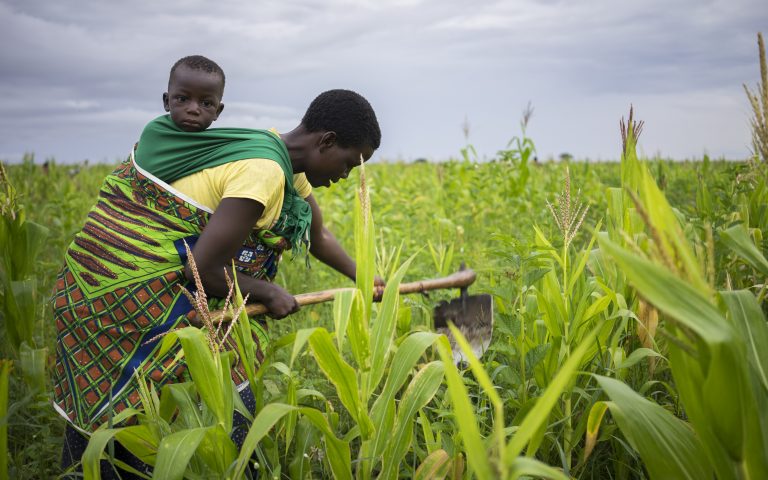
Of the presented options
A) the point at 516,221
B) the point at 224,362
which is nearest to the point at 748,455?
the point at 224,362

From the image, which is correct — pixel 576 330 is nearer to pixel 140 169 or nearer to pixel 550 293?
pixel 550 293

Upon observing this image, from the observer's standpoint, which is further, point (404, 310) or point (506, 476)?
point (404, 310)

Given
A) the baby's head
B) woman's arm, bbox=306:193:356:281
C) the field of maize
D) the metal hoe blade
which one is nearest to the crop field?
the field of maize

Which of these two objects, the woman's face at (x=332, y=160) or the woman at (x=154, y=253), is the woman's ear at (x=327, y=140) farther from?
the woman at (x=154, y=253)

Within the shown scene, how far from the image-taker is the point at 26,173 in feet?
A: 25.5

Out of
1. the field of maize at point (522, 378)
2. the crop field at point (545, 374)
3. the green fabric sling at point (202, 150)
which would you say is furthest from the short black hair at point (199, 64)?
the field of maize at point (522, 378)

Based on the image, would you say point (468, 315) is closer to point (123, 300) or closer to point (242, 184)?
point (242, 184)

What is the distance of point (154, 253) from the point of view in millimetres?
1859

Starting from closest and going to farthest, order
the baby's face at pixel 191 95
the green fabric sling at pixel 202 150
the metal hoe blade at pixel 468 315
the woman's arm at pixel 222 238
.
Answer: the woman's arm at pixel 222 238, the green fabric sling at pixel 202 150, the baby's face at pixel 191 95, the metal hoe blade at pixel 468 315

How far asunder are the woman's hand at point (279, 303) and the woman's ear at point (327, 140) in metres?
0.53

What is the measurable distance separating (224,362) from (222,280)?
17.3 inches

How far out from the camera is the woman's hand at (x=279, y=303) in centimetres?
196

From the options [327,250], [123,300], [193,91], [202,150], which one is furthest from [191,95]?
[327,250]

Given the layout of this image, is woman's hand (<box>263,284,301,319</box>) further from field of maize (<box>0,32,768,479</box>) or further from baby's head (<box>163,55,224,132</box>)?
baby's head (<box>163,55,224,132</box>)
